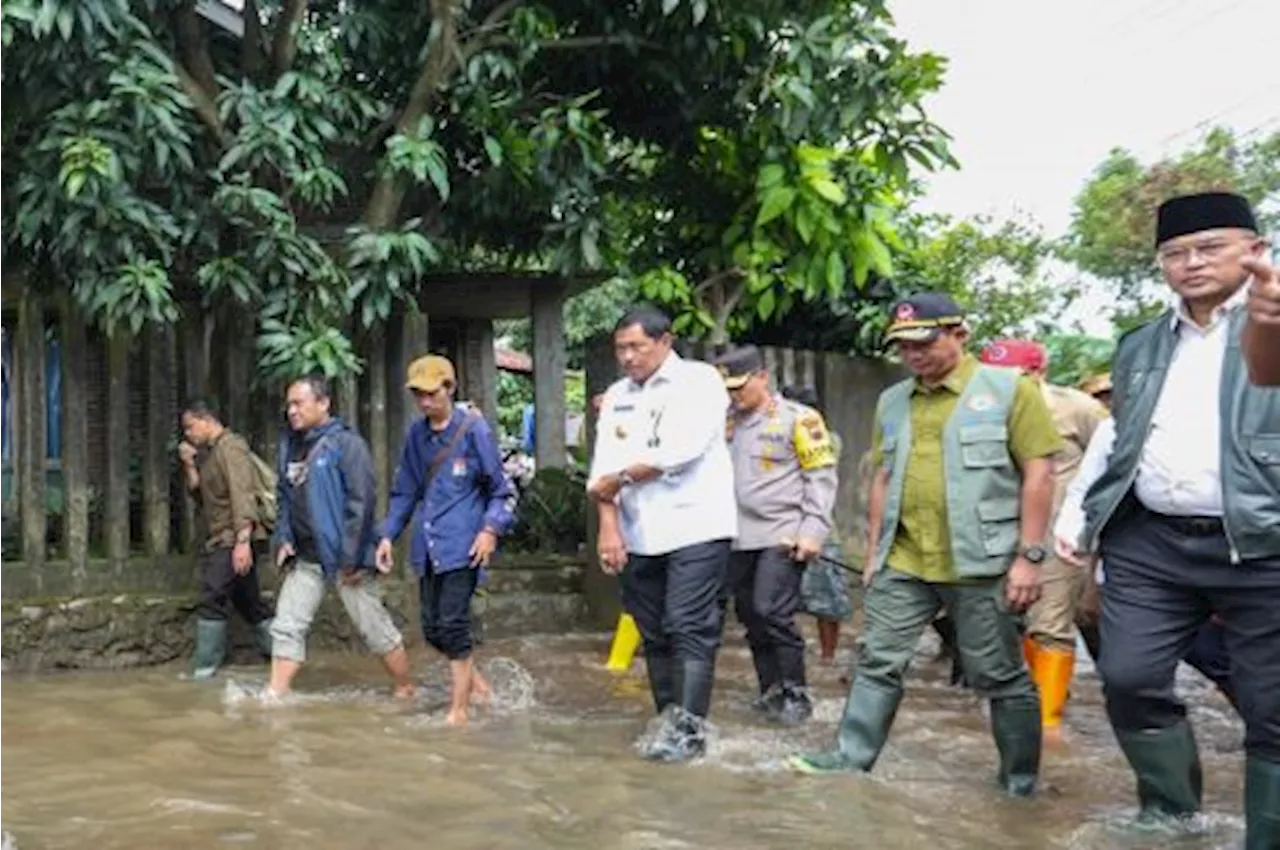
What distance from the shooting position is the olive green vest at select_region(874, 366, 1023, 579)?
4.93 m

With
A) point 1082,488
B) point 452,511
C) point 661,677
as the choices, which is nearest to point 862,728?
point 661,677

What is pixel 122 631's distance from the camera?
27.4 feet

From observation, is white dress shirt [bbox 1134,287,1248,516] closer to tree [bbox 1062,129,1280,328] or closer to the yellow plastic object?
the yellow plastic object

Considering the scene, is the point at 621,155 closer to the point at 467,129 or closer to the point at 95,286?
the point at 467,129

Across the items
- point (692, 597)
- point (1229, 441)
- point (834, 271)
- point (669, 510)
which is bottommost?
point (692, 597)

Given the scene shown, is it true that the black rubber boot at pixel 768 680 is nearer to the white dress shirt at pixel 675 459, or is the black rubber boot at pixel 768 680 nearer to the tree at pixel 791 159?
the white dress shirt at pixel 675 459

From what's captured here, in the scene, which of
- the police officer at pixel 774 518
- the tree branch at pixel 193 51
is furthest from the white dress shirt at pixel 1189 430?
the tree branch at pixel 193 51

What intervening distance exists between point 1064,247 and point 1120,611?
49.2 feet

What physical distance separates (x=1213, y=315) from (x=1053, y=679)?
2.56 m

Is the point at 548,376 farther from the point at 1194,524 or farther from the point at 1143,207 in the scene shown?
the point at 1143,207

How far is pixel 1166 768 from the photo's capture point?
4.34 metres

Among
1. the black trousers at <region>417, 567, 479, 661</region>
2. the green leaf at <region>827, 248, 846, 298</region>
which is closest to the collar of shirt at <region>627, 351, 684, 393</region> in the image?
the black trousers at <region>417, 567, 479, 661</region>

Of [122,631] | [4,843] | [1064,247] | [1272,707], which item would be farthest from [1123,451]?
[1064,247]

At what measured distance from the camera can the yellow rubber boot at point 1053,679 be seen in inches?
245
